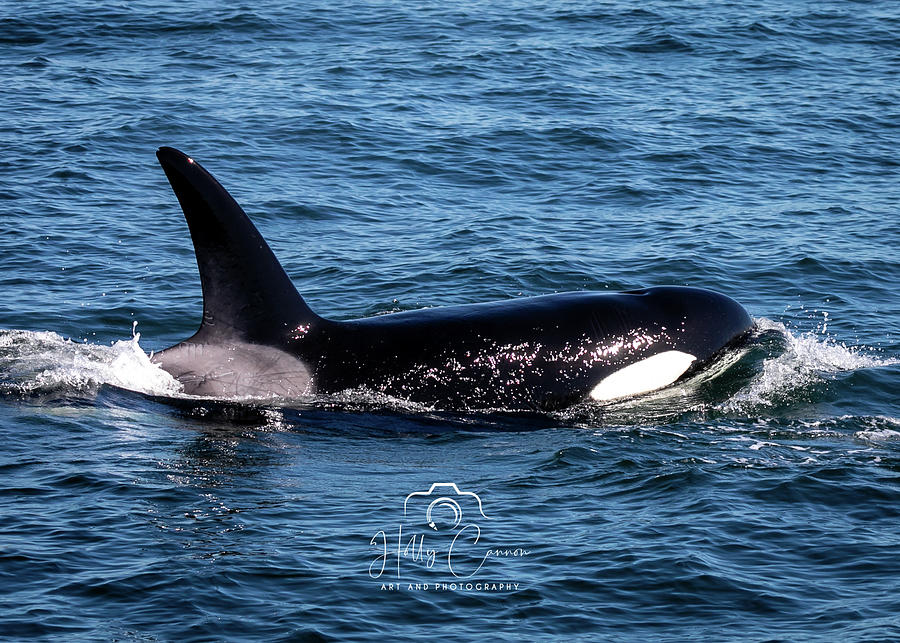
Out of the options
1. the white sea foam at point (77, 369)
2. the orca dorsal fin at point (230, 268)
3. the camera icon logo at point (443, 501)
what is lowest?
the camera icon logo at point (443, 501)

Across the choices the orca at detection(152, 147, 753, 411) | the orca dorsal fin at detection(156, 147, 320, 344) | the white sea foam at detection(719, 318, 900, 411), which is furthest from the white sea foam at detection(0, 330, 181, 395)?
the white sea foam at detection(719, 318, 900, 411)

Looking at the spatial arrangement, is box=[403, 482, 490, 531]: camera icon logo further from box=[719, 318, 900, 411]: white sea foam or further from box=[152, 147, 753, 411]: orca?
box=[719, 318, 900, 411]: white sea foam

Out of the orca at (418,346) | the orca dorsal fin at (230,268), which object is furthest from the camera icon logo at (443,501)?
the orca dorsal fin at (230,268)

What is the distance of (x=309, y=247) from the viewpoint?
19609 mm

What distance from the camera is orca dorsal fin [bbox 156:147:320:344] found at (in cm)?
1137

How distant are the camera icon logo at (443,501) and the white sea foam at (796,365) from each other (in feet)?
11.9

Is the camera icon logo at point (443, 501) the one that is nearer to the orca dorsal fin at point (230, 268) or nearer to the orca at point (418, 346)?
the orca at point (418, 346)

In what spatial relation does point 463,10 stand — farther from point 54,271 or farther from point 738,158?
point 54,271

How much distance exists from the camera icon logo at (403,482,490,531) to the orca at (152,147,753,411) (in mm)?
1888

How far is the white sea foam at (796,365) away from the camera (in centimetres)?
1345

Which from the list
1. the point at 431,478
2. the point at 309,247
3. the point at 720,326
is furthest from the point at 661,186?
the point at 431,478

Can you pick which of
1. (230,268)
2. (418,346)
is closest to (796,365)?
(418,346)

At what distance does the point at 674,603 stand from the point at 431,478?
8.97ft

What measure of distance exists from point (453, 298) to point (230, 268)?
5.90 meters
